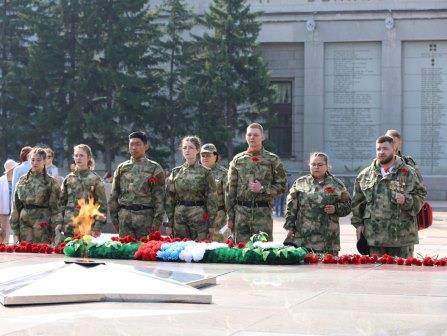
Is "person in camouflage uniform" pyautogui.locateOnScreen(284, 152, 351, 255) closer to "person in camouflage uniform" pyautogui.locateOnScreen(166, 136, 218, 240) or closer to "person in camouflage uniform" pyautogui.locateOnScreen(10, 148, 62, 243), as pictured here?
"person in camouflage uniform" pyautogui.locateOnScreen(166, 136, 218, 240)

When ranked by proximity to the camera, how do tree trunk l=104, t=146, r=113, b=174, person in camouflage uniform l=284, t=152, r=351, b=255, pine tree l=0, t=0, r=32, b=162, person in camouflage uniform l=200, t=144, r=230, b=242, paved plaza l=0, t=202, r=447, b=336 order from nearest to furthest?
paved plaza l=0, t=202, r=447, b=336 → person in camouflage uniform l=284, t=152, r=351, b=255 → person in camouflage uniform l=200, t=144, r=230, b=242 → tree trunk l=104, t=146, r=113, b=174 → pine tree l=0, t=0, r=32, b=162

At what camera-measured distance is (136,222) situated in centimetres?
1061

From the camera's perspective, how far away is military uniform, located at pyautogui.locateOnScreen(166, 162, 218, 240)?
421 inches

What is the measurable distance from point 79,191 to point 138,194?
30.4 inches

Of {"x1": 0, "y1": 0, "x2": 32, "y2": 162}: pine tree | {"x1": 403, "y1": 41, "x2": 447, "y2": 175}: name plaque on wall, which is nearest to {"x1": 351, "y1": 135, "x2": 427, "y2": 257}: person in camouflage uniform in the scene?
{"x1": 403, "y1": 41, "x2": 447, "y2": 175}: name plaque on wall

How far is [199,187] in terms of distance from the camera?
10688 millimetres

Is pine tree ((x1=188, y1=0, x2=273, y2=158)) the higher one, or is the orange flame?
pine tree ((x1=188, y1=0, x2=273, y2=158))

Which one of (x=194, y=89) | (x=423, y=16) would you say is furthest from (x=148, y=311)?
(x=423, y=16)

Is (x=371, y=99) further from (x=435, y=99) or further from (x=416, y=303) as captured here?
(x=416, y=303)

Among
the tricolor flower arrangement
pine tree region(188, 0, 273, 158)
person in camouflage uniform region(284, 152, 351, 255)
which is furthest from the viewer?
pine tree region(188, 0, 273, 158)

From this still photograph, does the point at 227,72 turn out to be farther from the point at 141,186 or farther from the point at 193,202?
the point at 141,186

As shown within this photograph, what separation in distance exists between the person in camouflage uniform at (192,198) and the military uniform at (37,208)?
4.57ft

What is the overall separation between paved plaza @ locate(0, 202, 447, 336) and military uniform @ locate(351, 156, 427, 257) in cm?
81

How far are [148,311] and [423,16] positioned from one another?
34.9m
